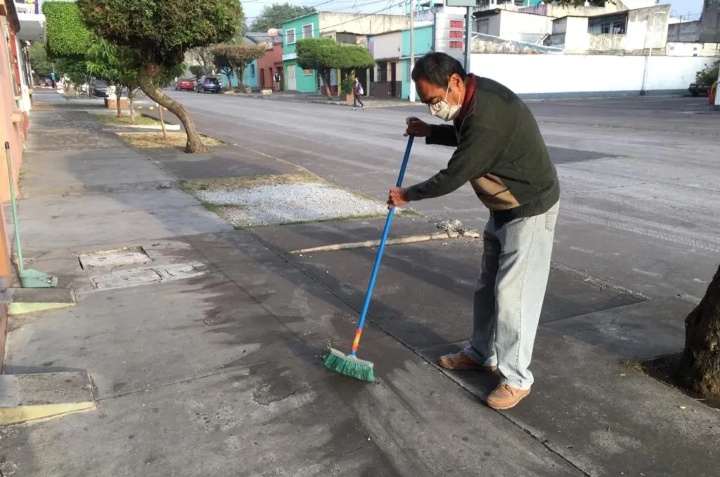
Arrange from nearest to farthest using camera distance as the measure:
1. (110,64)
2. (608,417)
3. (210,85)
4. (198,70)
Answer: (608,417) < (110,64) < (210,85) < (198,70)

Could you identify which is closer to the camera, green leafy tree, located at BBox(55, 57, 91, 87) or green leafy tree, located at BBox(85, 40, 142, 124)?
green leafy tree, located at BBox(85, 40, 142, 124)

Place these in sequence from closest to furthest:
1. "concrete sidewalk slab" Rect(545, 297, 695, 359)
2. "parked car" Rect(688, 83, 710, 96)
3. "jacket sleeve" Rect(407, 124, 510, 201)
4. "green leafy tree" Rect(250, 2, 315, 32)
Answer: "jacket sleeve" Rect(407, 124, 510, 201)
"concrete sidewalk slab" Rect(545, 297, 695, 359)
"parked car" Rect(688, 83, 710, 96)
"green leafy tree" Rect(250, 2, 315, 32)

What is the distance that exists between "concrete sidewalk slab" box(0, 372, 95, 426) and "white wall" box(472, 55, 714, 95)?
122ft

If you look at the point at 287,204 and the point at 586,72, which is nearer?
the point at 287,204

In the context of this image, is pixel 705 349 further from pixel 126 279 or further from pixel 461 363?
pixel 126 279

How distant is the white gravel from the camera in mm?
7582

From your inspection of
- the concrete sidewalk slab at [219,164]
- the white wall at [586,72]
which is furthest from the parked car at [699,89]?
the concrete sidewalk slab at [219,164]

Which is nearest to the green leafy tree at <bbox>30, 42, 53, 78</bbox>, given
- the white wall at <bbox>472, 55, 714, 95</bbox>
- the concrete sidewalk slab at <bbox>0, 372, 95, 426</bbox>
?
the white wall at <bbox>472, 55, 714, 95</bbox>

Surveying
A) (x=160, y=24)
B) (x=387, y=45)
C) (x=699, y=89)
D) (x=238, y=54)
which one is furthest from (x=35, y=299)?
(x=238, y=54)

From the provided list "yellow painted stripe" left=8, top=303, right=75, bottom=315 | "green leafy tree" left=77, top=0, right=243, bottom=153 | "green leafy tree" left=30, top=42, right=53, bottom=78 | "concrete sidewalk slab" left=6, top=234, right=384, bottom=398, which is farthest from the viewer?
"green leafy tree" left=30, top=42, right=53, bottom=78

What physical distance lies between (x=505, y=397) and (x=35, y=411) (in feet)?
7.97

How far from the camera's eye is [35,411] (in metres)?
3.10

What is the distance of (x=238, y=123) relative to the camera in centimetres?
2183

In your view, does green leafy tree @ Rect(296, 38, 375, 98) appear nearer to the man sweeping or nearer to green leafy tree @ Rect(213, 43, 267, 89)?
green leafy tree @ Rect(213, 43, 267, 89)
